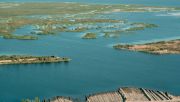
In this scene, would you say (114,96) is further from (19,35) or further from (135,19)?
(135,19)

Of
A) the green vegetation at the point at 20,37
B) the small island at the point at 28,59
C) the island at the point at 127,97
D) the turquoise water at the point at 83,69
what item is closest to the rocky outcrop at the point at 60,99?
the island at the point at 127,97

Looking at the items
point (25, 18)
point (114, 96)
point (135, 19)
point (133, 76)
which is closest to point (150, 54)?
point (133, 76)

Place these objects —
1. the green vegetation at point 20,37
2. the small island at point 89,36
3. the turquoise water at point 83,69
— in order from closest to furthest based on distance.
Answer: the turquoise water at point 83,69 < the green vegetation at point 20,37 < the small island at point 89,36

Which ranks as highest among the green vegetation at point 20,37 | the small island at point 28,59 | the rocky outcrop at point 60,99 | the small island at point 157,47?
the green vegetation at point 20,37

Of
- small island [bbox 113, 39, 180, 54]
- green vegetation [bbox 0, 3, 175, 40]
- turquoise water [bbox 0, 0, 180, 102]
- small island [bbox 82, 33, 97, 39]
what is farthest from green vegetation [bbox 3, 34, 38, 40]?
small island [bbox 113, 39, 180, 54]

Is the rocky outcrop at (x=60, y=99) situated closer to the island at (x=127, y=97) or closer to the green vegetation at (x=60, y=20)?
the island at (x=127, y=97)

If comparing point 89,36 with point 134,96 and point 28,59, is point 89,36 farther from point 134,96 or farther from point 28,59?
point 134,96
